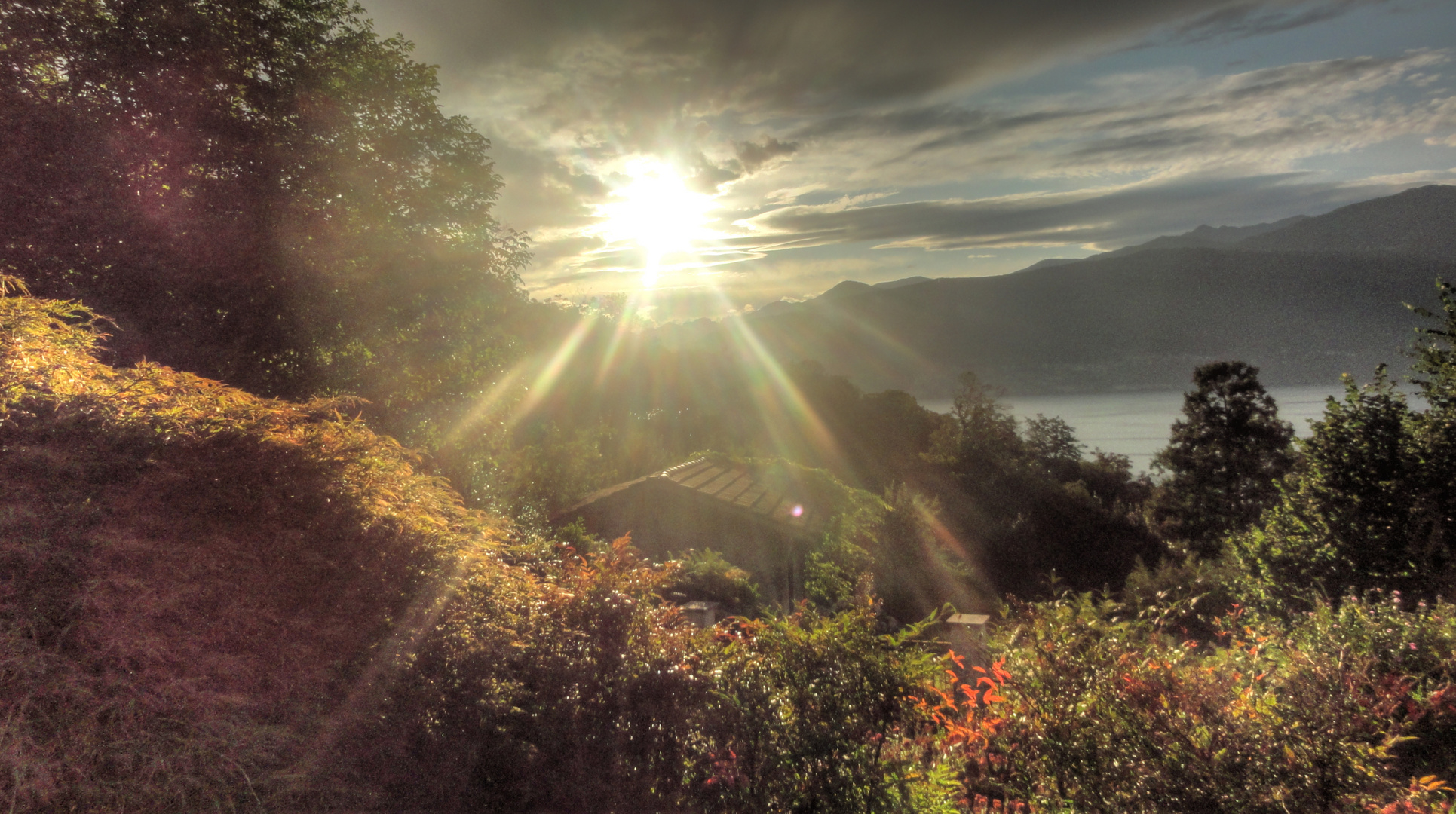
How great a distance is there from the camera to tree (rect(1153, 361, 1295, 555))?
24.0m

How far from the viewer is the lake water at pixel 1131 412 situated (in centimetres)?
6244

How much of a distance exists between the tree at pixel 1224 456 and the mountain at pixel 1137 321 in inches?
3320

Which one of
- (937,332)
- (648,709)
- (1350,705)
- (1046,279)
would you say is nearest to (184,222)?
(648,709)

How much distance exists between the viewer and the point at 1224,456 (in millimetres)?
24641

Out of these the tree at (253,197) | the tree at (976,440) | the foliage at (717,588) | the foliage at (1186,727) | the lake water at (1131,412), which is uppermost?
the tree at (253,197)

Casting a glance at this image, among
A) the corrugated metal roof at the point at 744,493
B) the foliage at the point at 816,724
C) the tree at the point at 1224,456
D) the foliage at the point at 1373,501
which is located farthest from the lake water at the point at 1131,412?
the foliage at the point at 816,724

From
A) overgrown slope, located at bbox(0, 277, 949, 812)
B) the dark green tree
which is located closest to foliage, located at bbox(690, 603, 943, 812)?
overgrown slope, located at bbox(0, 277, 949, 812)

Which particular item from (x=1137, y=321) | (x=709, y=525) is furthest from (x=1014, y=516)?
(x=1137, y=321)

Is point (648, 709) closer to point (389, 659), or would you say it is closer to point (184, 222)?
point (389, 659)

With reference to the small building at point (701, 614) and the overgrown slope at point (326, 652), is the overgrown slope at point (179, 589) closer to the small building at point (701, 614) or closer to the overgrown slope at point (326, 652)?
the overgrown slope at point (326, 652)

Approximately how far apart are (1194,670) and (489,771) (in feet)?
15.4

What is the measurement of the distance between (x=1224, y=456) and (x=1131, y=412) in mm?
85977

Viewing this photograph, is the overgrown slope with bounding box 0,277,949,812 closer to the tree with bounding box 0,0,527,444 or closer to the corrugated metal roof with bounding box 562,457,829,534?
the corrugated metal roof with bounding box 562,457,829,534

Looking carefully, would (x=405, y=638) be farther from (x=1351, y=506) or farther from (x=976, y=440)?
(x=976, y=440)
